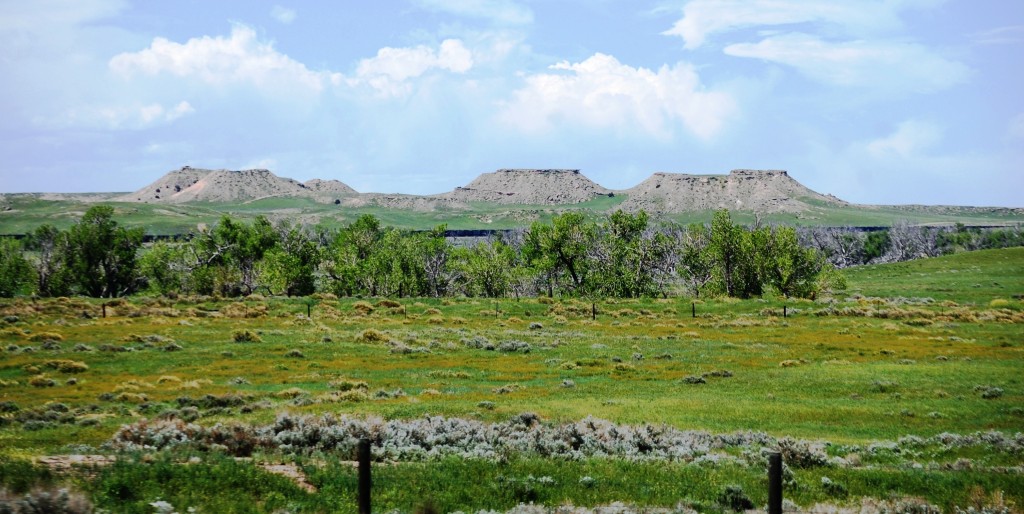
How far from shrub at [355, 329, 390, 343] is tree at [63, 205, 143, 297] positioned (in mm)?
73230

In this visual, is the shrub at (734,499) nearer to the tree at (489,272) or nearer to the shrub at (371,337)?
the shrub at (371,337)

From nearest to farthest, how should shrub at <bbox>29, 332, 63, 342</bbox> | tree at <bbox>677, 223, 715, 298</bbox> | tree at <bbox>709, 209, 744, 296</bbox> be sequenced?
shrub at <bbox>29, 332, 63, 342</bbox>, tree at <bbox>709, 209, 744, 296</bbox>, tree at <bbox>677, 223, 715, 298</bbox>

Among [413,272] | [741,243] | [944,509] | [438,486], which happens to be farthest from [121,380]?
[741,243]

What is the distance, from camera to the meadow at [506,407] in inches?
612

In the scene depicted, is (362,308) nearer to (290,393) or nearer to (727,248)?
(290,393)

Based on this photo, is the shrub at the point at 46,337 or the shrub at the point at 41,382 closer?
the shrub at the point at 41,382

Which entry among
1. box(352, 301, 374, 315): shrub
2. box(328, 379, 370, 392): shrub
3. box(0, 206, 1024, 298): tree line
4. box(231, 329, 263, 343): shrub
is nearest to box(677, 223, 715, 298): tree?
box(0, 206, 1024, 298): tree line

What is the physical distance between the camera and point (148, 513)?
11.7m

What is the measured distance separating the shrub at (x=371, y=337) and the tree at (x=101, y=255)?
2883 inches

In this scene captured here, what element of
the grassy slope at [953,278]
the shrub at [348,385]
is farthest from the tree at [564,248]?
the shrub at [348,385]

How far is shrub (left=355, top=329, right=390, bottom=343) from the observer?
56.0m

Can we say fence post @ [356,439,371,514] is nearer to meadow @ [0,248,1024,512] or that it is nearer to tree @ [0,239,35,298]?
meadow @ [0,248,1024,512]

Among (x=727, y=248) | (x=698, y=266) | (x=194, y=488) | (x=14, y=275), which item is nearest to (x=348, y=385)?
(x=194, y=488)

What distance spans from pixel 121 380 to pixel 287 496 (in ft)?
95.1
